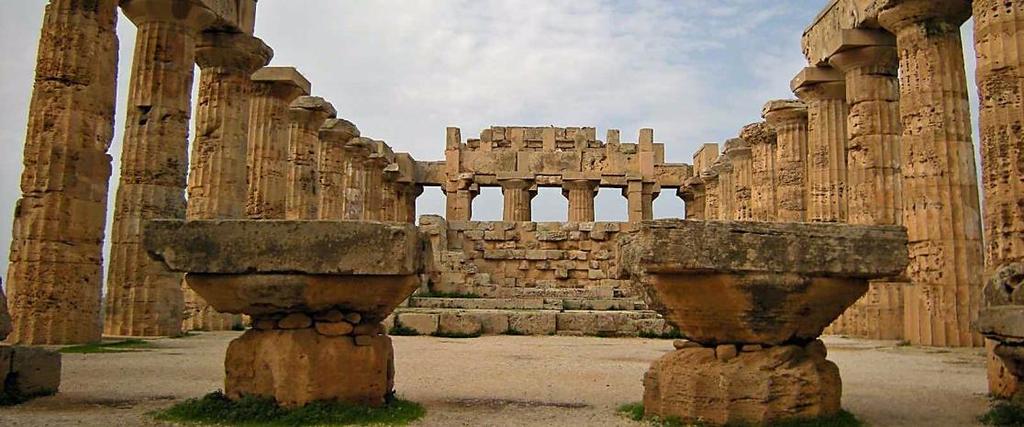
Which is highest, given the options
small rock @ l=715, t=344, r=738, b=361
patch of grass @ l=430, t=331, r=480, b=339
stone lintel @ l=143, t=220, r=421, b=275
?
stone lintel @ l=143, t=220, r=421, b=275

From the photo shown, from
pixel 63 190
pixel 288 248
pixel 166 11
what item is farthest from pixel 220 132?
pixel 288 248

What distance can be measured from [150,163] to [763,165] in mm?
15990

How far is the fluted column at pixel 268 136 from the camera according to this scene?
1716 centimetres

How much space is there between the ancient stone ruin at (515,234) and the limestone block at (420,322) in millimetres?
52

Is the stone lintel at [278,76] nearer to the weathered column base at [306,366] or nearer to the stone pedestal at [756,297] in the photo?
the weathered column base at [306,366]

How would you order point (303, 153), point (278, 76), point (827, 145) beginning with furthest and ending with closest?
1. point (303, 153)
2. point (278, 76)
3. point (827, 145)

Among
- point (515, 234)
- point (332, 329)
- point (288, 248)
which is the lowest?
point (332, 329)

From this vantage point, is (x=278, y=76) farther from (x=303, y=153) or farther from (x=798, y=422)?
(x=798, y=422)

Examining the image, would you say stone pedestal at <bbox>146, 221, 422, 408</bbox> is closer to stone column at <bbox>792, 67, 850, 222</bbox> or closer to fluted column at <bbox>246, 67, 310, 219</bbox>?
fluted column at <bbox>246, 67, 310, 219</bbox>

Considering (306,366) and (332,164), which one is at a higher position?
(332,164)

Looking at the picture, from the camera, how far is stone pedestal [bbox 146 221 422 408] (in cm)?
532

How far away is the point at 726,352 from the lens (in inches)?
214

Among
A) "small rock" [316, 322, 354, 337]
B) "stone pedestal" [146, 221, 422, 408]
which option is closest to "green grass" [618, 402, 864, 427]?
"stone pedestal" [146, 221, 422, 408]

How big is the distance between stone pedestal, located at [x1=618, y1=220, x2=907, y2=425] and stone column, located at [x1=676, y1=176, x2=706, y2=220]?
26347 millimetres
